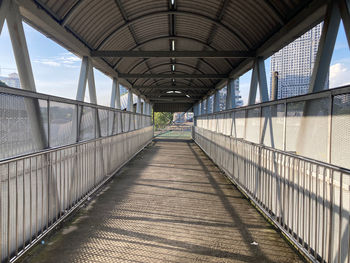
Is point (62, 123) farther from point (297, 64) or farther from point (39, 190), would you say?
point (297, 64)

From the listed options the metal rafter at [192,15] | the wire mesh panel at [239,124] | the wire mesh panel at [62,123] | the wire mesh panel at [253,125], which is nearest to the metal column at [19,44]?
the wire mesh panel at [62,123]

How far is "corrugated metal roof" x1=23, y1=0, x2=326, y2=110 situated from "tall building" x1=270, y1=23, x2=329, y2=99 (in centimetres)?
137

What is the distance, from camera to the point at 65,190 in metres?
4.41

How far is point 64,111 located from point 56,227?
6.78 ft

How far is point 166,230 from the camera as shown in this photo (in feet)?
13.5

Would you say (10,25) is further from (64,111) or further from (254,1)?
(254,1)

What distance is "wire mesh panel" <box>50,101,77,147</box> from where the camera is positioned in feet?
13.8

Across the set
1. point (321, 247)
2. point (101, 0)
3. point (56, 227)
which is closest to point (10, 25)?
point (101, 0)

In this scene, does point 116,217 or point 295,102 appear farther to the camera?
point 116,217

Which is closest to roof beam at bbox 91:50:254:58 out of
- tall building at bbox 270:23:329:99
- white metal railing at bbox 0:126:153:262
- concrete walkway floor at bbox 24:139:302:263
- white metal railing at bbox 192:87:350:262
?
tall building at bbox 270:23:329:99

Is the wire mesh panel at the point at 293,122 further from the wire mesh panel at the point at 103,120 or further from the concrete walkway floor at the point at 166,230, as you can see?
the wire mesh panel at the point at 103,120

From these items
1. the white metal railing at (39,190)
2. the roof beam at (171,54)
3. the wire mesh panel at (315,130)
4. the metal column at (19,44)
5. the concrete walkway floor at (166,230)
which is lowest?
the concrete walkway floor at (166,230)

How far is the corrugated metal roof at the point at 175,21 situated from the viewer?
6996 millimetres

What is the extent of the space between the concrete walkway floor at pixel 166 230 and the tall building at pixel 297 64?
463 centimetres
